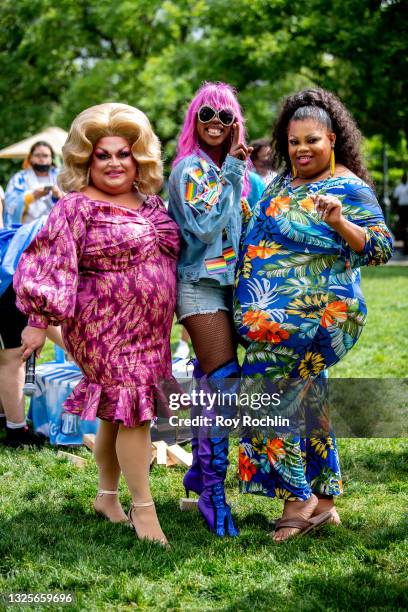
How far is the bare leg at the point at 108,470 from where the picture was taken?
12.5 feet

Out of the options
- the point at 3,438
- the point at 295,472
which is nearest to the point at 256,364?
the point at 295,472

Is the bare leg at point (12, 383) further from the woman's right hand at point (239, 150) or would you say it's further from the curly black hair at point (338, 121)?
the curly black hair at point (338, 121)

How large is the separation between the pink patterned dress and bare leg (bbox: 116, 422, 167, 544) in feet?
0.27

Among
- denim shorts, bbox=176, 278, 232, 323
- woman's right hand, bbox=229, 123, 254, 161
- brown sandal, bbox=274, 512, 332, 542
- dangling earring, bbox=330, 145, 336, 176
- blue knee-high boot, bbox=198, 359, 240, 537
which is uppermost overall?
woman's right hand, bbox=229, 123, 254, 161

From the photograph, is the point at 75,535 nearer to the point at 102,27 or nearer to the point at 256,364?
the point at 256,364

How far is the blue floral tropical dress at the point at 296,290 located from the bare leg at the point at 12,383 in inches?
82.8

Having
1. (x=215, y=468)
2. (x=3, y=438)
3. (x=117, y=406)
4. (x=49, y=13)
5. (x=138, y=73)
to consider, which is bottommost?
(x=3, y=438)

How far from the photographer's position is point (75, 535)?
373 centimetres

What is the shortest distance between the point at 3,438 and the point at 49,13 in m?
21.8

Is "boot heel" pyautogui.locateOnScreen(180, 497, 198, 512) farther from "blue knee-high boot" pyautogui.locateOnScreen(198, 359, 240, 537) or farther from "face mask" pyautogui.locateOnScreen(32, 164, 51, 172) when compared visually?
"face mask" pyautogui.locateOnScreen(32, 164, 51, 172)

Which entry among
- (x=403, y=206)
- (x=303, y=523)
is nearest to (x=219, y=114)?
(x=303, y=523)

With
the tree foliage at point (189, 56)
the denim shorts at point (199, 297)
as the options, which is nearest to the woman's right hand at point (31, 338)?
the denim shorts at point (199, 297)

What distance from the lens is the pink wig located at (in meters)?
3.60

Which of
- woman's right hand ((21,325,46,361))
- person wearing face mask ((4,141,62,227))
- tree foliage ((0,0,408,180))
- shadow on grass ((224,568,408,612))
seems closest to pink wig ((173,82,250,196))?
woman's right hand ((21,325,46,361))
